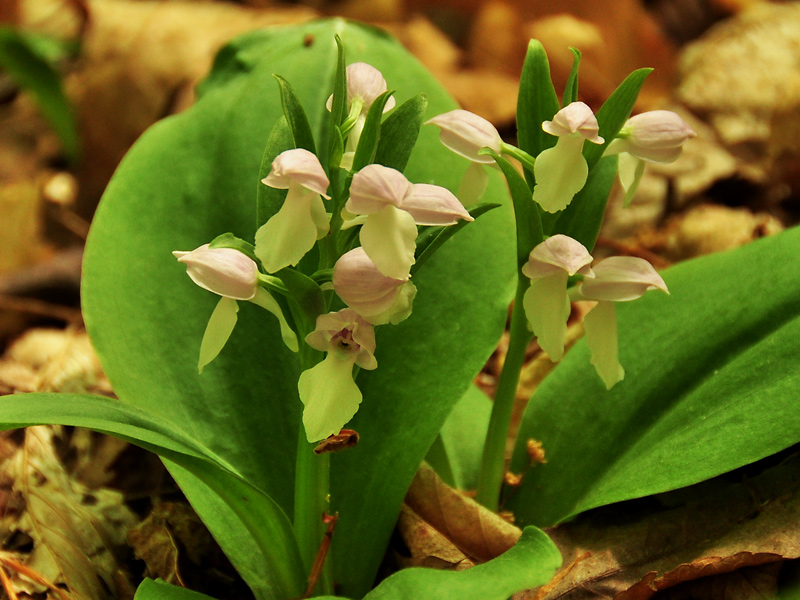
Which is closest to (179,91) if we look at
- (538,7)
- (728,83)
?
(538,7)

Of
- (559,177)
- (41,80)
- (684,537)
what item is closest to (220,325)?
(559,177)

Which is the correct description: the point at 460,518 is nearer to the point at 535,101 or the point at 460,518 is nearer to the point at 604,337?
the point at 604,337

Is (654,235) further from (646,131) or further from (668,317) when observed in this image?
(646,131)

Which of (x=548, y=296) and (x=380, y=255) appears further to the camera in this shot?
(x=548, y=296)

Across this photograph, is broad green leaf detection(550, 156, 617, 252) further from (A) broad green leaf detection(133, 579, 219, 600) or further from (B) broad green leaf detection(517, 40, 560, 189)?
(A) broad green leaf detection(133, 579, 219, 600)

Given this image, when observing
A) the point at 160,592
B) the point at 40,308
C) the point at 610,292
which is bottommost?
the point at 40,308

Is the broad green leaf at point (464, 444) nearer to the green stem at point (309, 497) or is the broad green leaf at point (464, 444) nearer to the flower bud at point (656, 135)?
the green stem at point (309, 497)
